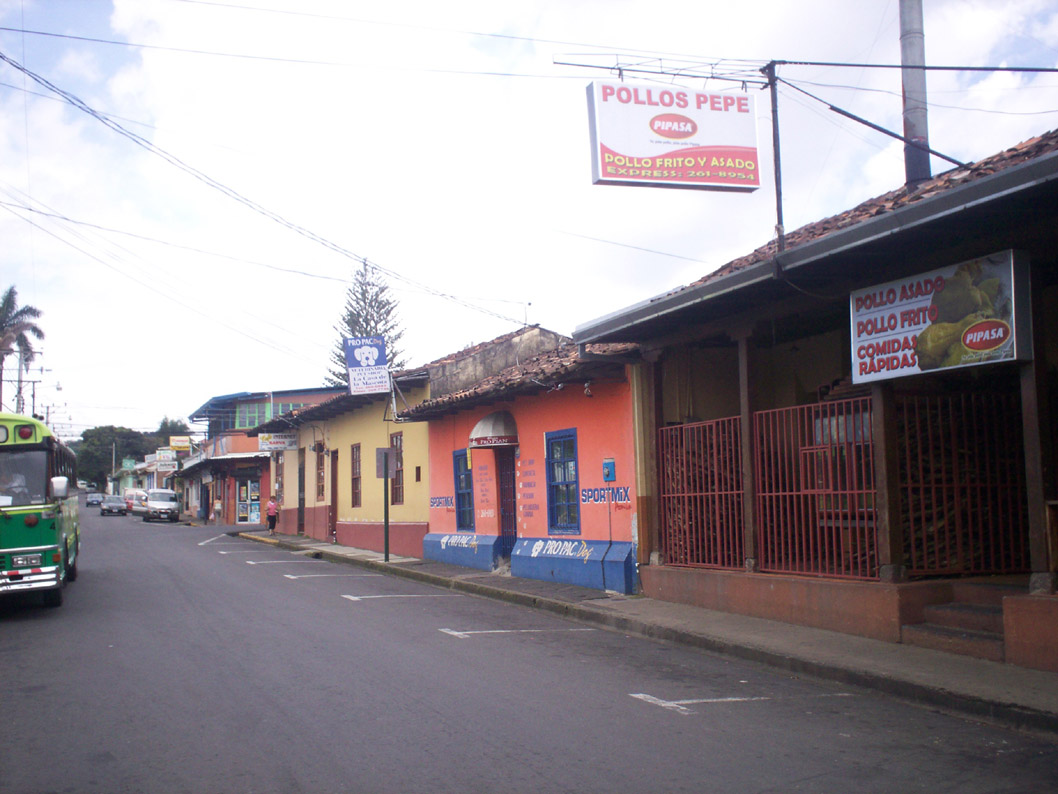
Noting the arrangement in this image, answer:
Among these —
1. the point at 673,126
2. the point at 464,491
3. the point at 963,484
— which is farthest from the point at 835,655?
the point at 464,491

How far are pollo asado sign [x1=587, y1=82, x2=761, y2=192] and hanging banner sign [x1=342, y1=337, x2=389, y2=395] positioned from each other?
9.91m

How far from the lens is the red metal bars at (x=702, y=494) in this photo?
11.5 metres

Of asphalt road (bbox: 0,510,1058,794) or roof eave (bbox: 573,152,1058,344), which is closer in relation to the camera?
asphalt road (bbox: 0,510,1058,794)

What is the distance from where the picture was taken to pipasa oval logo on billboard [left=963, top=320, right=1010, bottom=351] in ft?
25.1

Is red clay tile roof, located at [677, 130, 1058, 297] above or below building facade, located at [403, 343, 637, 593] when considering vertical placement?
above

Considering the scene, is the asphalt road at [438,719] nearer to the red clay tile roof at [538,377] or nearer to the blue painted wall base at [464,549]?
the red clay tile roof at [538,377]

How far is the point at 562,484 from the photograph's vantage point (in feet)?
49.1

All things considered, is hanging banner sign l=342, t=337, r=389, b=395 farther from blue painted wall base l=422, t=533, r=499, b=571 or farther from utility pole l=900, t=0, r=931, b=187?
utility pole l=900, t=0, r=931, b=187

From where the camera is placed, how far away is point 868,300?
9047 mm

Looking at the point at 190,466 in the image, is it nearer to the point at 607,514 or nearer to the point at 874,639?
the point at 607,514

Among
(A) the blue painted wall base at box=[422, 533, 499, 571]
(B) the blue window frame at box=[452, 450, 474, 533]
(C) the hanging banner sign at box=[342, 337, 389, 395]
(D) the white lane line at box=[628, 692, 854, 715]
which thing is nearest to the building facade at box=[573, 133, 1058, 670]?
(D) the white lane line at box=[628, 692, 854, 715]

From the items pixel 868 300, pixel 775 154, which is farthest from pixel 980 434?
pixel 775 154

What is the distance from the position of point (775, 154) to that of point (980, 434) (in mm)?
3801

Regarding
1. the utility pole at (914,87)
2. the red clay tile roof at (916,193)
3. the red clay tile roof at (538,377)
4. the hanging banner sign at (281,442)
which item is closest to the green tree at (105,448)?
the hanging banner sign at (281,442)
